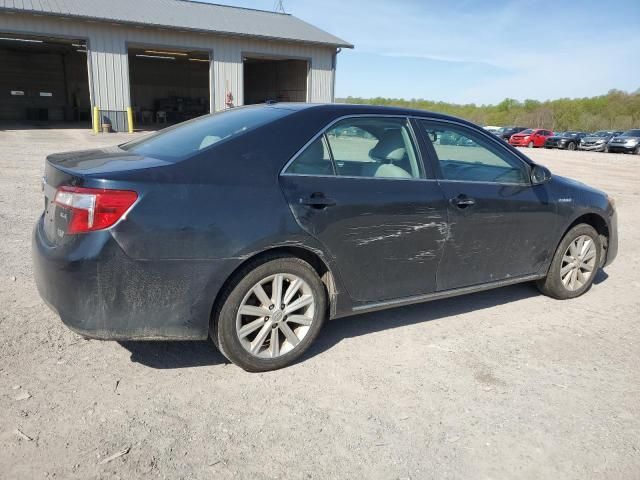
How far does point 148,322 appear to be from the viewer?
2.88 m

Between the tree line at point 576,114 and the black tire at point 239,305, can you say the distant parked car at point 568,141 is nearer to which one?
the tree line at point 576,114

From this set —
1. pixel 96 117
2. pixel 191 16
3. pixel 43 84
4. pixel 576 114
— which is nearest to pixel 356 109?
pixel 96 117

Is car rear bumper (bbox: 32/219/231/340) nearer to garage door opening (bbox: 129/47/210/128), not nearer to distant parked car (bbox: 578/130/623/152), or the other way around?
garage door opening (bbox: 129/47/210/128)

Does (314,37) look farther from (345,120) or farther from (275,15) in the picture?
(345,120)

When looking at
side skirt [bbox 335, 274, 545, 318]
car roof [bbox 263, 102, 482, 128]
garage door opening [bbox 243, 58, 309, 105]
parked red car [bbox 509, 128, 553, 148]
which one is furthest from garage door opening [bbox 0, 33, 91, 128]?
side skirt [bbox 335, 274, 545, 318]

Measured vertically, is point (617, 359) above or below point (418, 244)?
below

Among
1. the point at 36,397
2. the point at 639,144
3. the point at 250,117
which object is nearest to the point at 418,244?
the point at 250,117

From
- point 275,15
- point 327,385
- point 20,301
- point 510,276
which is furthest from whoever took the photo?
point 275,15

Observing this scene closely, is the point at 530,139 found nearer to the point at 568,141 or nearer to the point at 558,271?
the point at 568,141

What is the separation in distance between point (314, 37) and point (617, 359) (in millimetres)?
24839

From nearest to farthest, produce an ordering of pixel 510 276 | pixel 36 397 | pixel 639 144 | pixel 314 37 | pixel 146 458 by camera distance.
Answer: pixel 146 458
pixel 36 397
pixel 510 276
pixel 314 37
pixel 639 144

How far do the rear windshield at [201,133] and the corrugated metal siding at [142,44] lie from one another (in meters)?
19.5

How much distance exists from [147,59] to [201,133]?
35396mm

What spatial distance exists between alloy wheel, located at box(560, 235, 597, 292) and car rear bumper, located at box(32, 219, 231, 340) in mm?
3283
